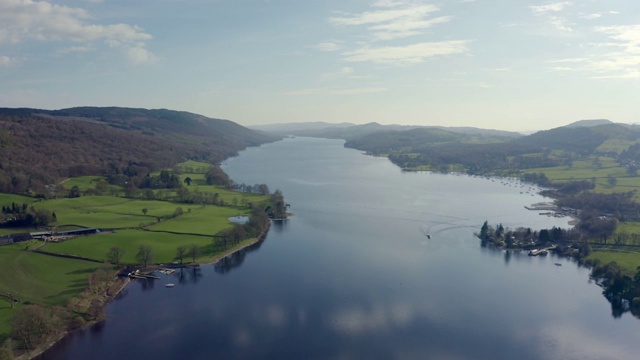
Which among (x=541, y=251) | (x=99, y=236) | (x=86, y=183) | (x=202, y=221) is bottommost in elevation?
(x=541, y=251)

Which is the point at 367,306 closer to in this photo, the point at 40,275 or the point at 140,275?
the point at 140,275

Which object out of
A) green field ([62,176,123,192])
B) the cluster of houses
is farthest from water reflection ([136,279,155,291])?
green field ([62,176,123,192])

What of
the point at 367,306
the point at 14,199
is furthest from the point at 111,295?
the point at 14,199

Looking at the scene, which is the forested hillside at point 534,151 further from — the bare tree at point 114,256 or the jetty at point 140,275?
the bare tree at point 114,256

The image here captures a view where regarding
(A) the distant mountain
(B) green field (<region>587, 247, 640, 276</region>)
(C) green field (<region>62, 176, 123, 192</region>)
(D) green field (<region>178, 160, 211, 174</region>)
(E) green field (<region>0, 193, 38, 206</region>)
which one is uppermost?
(A) the distant mountain

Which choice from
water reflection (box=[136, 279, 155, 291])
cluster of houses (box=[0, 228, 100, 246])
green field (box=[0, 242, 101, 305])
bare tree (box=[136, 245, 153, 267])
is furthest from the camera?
cluster of houses (box=[0, 228, 100, 246])

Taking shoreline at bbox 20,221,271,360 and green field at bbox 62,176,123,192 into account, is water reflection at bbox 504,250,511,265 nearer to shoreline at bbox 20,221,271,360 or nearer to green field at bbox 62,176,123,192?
shoreline at bbox 20,221,271,360
